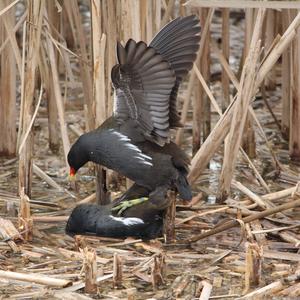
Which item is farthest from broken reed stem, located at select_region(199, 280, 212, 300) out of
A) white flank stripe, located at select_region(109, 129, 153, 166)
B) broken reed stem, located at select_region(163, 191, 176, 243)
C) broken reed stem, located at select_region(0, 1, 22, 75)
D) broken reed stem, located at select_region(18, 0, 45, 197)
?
broken reed stem, located at select_region(0, 1, 22, 75)

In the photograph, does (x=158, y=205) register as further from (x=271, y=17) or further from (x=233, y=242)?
(x=271, y=17)

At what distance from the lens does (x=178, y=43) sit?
198 inches

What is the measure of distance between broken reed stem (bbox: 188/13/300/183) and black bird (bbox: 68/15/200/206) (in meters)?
0.20

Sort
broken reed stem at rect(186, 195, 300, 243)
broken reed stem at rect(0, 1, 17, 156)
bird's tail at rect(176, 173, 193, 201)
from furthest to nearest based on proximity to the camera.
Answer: broken reed stem at rect(0, 1, 17, 156) → bird's tail at rect(176, 173, 193, 201) → broken reed stem at rect(186, 195, 300, 243)

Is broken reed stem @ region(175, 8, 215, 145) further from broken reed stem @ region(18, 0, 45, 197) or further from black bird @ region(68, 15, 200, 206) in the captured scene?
broken reed stem @ region(18, 0, 45, 197)

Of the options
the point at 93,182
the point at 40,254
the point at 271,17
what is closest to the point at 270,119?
the point at 271,17

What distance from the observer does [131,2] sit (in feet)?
17.0

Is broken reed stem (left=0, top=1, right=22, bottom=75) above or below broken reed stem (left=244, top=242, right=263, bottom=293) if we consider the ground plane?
above

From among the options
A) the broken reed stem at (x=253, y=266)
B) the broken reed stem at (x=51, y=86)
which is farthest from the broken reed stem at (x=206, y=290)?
the broken reed stem at (x=51, y=86)

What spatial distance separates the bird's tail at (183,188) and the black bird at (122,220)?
0.08 m

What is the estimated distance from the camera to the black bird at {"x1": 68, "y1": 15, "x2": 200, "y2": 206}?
495 centimetres

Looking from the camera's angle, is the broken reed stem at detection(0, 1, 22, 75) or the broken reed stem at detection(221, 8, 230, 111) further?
the broken reed stem at detection(221, 8, 230, 111)

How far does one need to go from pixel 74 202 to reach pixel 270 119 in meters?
2.01

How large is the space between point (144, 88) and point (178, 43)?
0.92ft
